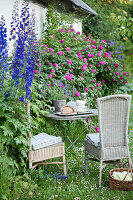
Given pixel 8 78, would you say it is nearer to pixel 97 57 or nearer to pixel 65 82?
pixel 65 82

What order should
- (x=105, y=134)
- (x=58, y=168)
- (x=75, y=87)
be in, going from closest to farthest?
1. (x=105, y=134)
2. (x=58, y=168)
3. (x=75, y=87)

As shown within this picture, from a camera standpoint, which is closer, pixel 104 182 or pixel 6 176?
pixel 6 176

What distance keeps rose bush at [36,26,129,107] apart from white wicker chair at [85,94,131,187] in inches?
69.2

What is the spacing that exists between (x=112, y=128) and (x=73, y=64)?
9.41ft

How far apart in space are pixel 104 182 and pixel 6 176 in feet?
4.68

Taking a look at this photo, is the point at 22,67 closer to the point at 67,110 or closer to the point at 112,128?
the point at 67,110

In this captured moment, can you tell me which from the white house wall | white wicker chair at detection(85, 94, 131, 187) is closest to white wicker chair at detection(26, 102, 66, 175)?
white wicker chair at detection(85, 94, 131, 187)

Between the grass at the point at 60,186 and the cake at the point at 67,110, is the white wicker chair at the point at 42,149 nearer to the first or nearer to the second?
the grass at the point at 60,186

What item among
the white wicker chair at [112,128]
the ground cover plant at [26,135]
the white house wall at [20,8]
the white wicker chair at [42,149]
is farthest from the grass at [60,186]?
the white house wall at [20,8]

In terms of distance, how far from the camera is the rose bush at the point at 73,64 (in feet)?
19.4

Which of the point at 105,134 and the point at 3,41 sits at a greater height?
the point at 3,41

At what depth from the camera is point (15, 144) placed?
3.57 m

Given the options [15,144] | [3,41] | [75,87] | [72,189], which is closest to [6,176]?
[15,144]

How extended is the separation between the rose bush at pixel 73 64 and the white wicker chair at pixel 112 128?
1756 mm
